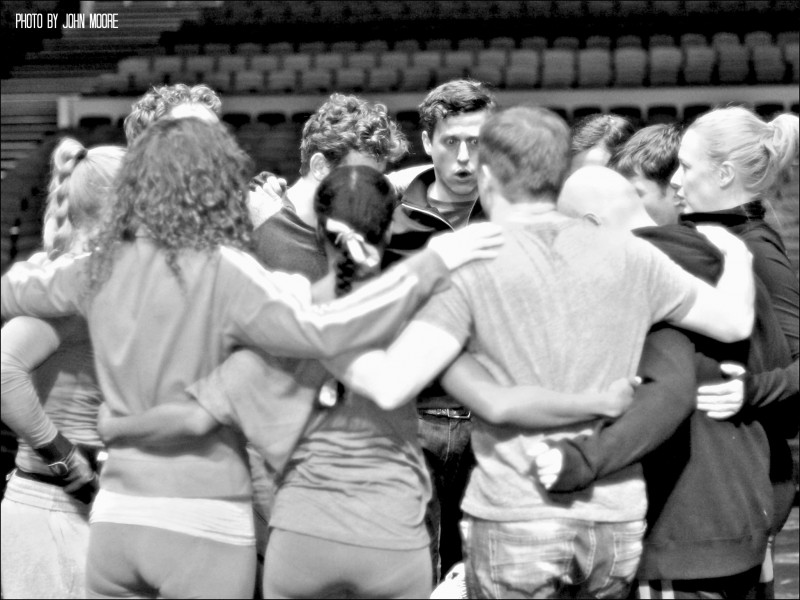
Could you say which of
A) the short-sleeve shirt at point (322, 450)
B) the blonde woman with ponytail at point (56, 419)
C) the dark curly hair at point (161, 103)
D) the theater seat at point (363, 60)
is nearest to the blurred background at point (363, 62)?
the theater seat at point (363, 60)

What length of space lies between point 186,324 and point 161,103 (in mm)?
1022

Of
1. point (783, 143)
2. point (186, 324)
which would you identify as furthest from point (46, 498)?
point (783, 143)

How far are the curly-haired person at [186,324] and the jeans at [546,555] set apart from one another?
1.33 feet

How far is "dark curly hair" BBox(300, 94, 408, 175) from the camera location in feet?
8.12

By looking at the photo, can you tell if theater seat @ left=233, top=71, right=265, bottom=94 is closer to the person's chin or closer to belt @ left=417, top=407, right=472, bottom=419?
the person's chin

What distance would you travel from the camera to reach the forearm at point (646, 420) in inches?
71.5

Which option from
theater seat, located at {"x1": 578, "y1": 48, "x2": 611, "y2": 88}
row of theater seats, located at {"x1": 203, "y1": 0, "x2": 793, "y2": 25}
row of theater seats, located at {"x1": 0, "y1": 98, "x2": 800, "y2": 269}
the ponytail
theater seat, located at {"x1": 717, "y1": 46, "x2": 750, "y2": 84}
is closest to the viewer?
the ponytail

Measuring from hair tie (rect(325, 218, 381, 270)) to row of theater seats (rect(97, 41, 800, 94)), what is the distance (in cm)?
914

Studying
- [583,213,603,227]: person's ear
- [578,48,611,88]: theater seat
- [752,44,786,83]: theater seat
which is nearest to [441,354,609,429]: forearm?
[583,213,603,227]: person's ear

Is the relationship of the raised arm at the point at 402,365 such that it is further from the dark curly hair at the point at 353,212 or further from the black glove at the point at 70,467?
the black glove at the point at 70,467

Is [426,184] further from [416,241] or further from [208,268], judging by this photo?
[208,268]

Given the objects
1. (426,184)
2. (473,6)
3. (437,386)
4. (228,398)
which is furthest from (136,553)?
(473,6)

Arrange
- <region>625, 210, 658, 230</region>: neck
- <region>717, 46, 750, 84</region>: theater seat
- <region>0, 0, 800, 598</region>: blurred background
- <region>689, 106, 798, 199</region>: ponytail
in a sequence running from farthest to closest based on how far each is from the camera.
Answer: <region>717, 46, 750, 84</region>: theater seat
<region>0, 0, 800, 598</region>: blurred background
<region>689, 106, 798, 199</region>: ponytail
<region>625, 210, 658, 230</region>: neck

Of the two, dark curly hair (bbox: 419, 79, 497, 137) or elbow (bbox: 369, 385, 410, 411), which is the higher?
dark curly hair (bbox: 419, 79, 497, 137)
